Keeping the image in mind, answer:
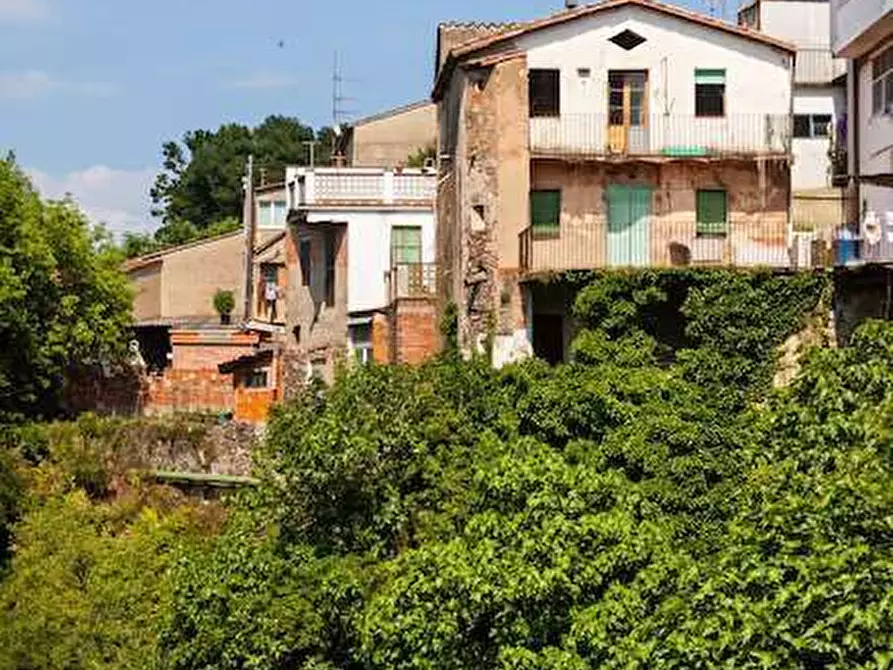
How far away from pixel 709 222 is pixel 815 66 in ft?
47.1

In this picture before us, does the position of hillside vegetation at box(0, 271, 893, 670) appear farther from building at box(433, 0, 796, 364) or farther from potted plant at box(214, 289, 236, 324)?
potted plant at box(214, 289, 236, 324)

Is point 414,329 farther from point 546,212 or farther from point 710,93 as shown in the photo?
point 710,93

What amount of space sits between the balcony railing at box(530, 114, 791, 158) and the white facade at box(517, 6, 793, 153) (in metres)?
0.02

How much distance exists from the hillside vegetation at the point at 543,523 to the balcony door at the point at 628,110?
4300mm

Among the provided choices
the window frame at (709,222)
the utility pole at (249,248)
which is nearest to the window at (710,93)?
the window frame at (709,222)

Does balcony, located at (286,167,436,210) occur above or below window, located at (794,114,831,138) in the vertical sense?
below

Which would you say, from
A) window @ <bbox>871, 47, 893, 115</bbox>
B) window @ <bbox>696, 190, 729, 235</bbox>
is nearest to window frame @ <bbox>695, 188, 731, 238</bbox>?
window @ <bbox>696, 190, 729, 235</bbox>

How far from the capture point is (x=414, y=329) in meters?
40.2

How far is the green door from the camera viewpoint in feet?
119

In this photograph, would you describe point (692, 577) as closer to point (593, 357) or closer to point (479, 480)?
point (479, 480)

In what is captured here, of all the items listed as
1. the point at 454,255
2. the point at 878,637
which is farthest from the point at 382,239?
the point at 878,637

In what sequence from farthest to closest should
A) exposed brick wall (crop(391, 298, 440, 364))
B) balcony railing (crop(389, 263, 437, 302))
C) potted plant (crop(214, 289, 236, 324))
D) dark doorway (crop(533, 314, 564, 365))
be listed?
potted plant (crop(214, 289, 236, 324)) < balcony railing (crop(389, 263, 437, 302)) < exposed brick wall (crop(391, 298, 440, 364)) < dark doorway (crop(533, 314, 564, 365))

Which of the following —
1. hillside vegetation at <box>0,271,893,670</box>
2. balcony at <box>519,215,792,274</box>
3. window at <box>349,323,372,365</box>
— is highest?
balcony at <box>519,215,792,274</box>

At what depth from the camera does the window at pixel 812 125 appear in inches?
1905
